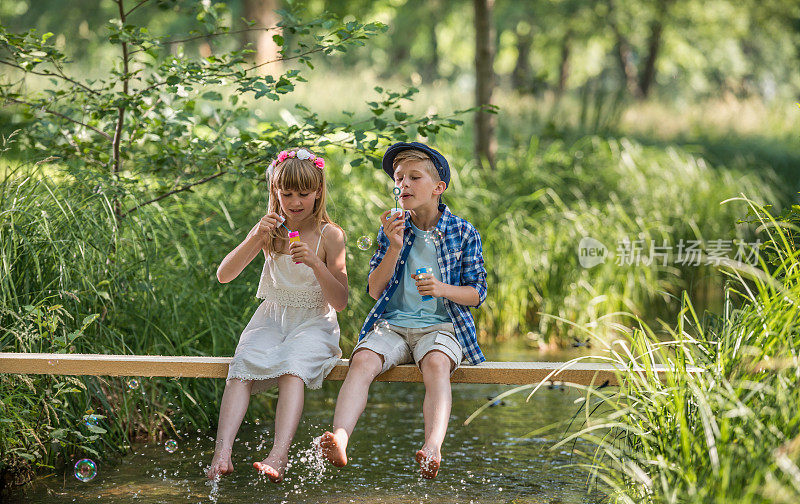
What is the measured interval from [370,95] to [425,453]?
10.1 meters

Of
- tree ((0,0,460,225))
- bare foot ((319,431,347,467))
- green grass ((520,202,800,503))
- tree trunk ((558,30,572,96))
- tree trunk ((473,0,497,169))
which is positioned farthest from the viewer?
tree trunk ((558,30,572,96))

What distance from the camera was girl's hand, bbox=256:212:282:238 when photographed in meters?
3.50

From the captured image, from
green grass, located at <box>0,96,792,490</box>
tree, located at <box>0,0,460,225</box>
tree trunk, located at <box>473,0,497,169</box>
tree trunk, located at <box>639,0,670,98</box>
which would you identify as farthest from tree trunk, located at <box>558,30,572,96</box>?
tree, located at <box>0,0,460,225</box>

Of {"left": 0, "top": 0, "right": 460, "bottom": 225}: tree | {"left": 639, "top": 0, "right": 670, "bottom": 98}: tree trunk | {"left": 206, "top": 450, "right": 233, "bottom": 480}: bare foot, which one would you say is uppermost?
{"left": 639, "top": 0, "right": 670, "bottom": 98}: tree trunk

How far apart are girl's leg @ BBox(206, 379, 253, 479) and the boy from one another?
0.39 m

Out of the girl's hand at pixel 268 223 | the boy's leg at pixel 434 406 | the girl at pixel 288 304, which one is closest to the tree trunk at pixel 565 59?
the girl at pixel 288 304

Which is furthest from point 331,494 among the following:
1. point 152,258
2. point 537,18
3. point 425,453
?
point 537,18

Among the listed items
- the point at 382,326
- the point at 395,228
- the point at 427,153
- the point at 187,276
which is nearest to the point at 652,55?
the point at 187,276

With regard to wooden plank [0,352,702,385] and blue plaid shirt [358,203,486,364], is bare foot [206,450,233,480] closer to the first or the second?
wooden plank [0,352,702,385]

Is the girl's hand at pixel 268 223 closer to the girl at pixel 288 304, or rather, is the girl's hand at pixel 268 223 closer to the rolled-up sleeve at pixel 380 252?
the girl at pixel 288 304

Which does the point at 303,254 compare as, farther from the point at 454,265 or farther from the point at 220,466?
the point at 220,466

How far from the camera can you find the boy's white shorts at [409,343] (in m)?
3.48

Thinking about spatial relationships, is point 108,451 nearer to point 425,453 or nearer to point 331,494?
point 331,494

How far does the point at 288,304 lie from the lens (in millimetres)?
3824
